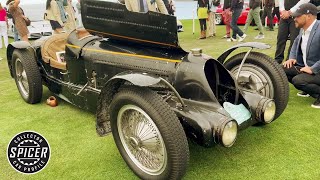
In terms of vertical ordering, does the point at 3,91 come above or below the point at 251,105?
below

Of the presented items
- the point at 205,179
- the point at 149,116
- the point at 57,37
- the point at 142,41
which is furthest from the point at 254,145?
the point at 57,37

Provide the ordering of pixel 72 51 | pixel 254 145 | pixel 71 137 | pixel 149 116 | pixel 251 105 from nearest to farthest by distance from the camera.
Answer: pixel 149 116, pixel 251 105, pixel 254 145, pixel 71 137, pixel 72 51

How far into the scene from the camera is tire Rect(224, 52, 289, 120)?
10.5ft

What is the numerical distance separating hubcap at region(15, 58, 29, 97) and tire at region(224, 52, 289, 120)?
3164mm

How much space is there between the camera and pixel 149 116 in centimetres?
231

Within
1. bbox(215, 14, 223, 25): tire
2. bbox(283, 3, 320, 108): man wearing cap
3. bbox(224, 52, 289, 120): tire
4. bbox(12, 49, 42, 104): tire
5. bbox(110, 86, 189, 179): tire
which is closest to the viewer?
bbox(110, 86, 189, 179): tire

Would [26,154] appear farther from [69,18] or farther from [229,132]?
[69,18]

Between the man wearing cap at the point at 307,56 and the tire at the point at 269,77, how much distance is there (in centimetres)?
83

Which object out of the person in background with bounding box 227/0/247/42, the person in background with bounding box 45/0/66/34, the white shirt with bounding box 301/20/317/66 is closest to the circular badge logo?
the white shirt with bounding box 301/20/317/66

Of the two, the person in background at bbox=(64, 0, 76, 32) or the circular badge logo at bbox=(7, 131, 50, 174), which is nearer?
the circular badge logo at bbox=(7, 131, 50, 174)

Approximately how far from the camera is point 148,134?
2471 millimetres

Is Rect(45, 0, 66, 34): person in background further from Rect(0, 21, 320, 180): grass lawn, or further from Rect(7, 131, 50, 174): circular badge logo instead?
Rect(7, 131, 50, 174): circular badge logo

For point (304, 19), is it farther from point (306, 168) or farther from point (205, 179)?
point (205, 179)

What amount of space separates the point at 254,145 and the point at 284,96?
60 cm
